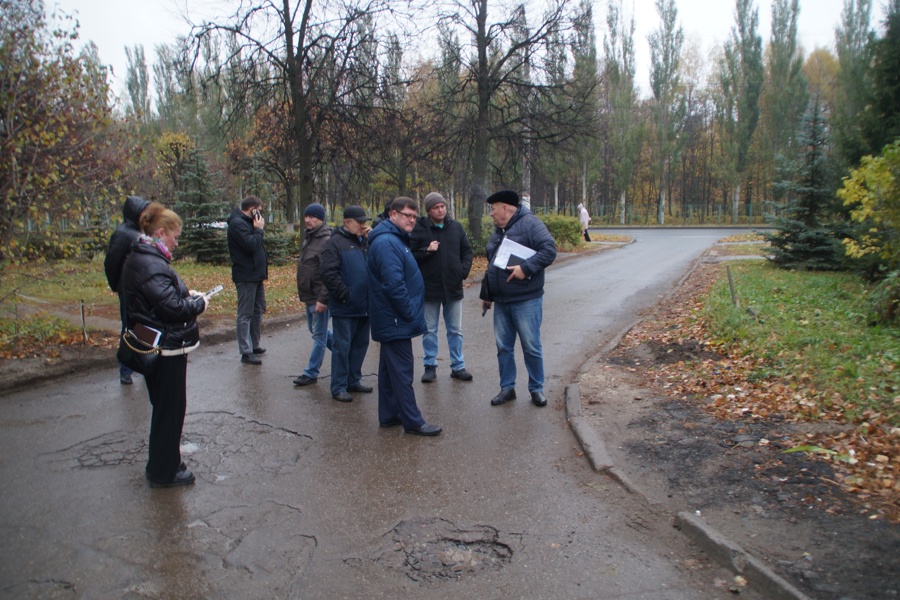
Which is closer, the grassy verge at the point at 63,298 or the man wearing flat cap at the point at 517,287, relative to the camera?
the man wearing flat cap at the point at 517,287

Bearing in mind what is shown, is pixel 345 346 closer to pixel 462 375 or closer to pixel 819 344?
pixel 462 375

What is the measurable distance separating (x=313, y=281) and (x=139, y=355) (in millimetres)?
2756

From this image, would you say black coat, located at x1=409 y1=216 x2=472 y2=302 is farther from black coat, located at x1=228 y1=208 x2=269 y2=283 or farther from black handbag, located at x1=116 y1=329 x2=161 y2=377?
black handbag, located at x1=116 y1=329 x2=161 y2=377

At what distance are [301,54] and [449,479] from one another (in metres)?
15.6

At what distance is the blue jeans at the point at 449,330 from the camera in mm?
7312

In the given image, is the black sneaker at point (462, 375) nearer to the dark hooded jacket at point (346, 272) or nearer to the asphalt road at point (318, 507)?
the asphalt road at point (318, 507)

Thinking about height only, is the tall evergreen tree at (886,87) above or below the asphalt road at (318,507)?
above

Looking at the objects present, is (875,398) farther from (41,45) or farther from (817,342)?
(41,45)

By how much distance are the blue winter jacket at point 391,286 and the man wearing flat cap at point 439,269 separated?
153 centimetres

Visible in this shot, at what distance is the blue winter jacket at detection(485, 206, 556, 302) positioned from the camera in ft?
19.9

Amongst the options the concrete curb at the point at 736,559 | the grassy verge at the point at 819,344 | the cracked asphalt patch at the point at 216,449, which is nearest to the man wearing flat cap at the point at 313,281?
the cracked asphalt patch at the point at 216,449

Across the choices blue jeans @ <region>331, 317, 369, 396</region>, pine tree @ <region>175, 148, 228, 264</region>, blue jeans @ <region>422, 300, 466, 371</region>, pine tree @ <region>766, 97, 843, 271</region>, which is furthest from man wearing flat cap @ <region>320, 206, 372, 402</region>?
pine tree @ <region>175, 148, 228, 264</region>

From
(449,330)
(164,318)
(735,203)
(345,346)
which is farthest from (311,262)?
(735,203)

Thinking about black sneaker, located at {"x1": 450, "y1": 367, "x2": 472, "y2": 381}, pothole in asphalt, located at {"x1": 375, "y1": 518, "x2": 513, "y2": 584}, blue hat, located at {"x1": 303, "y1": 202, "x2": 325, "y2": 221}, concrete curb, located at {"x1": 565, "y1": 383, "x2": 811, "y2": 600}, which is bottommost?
pothole in asphalt, located at {"x1": 375, "y1": 518, "x2": 513, "y2": 584}
